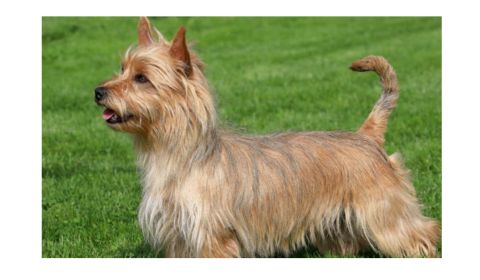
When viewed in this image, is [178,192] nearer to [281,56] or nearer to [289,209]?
[289,209]

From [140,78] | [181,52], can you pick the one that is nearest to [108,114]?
[140,78]

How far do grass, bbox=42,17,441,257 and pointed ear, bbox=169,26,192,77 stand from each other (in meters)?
0.54

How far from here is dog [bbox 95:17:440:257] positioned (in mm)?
4801

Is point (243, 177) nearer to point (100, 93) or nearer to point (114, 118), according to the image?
point (114, 118)

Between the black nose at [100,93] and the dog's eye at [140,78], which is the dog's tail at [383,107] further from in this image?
the black nose at [100,93]

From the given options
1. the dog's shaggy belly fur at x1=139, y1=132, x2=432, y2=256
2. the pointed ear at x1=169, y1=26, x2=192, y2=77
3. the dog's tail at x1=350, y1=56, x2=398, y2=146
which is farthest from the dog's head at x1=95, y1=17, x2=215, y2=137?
the dog's tail at x1=350, y1=56, x2=398, y2=146

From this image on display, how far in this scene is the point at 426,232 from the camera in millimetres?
5668

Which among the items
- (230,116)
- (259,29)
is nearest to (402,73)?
(230,116)

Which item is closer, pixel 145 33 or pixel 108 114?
pixel 108 114

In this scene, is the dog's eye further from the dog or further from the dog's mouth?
the dog's mouth

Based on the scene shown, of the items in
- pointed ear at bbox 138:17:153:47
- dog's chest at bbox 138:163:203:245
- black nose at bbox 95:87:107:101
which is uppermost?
pointed ear at bbox 138:17:153:47

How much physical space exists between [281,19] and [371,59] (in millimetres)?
13805

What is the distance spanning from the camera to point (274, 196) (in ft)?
17.1

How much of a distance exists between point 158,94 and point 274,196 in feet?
3.68
